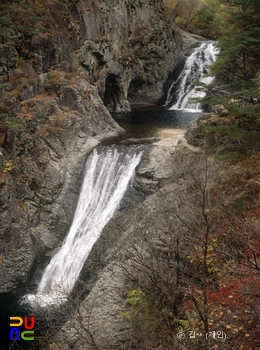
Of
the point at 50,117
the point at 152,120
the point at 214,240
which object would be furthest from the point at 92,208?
the point at 152,120

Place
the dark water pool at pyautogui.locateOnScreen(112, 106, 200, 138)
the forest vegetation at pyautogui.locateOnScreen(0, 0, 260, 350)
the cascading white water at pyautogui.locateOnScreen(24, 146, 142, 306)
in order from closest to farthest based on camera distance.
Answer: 1. the forest vegetation at pyautogui.locateOnScreen(0, 0, 260, 350)
2. the cascading white water at pyautogui.locateOnScreen(24, 146, 142, 306)
3. the dark water pool at pyautogui.locateOnScreen(112, 106, 200, 138)

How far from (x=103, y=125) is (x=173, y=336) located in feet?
53.9

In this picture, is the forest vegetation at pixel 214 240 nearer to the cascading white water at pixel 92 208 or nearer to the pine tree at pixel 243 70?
the pine tree at pixel 243 70

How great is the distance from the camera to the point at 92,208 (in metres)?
16.5

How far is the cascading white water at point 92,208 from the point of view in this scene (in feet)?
48.6

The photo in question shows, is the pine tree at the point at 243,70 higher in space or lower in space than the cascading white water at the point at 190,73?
lower

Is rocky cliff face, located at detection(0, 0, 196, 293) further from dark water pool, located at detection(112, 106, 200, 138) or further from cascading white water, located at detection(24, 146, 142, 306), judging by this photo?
dark water pool, located at detection(112, 106, 200, 138)

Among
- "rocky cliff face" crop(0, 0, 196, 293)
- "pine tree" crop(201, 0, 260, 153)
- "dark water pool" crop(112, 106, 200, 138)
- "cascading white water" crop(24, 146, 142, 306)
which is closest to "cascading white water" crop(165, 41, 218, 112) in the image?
"dark water pool" crop(112, 106, 200, 138)

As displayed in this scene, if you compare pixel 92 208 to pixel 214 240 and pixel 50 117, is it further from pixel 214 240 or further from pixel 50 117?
pixel 214 240

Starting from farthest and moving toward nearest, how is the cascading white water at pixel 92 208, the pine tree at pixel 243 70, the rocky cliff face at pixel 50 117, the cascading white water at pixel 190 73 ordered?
the cascading white water at pixel 190 73, the rocky cliff face at pixel 50 117, the cascading white water at pixel 92 208, the pine tree at pixel 243 70

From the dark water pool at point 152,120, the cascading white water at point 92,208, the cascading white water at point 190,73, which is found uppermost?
the cascading white water at point 190,73

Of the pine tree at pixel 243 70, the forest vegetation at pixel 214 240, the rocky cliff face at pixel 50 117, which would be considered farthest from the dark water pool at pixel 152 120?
the pine tree at pixel 243 70

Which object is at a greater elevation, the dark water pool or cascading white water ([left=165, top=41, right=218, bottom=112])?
cascading white water ([left=165, top=41, right=218, bottom=112])

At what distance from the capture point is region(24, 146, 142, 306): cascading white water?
14.8 meters
